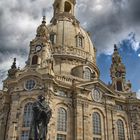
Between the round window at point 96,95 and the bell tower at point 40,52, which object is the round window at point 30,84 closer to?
the bell tower at point 40,52

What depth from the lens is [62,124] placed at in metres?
35.1

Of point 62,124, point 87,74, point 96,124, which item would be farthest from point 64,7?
point 62,124

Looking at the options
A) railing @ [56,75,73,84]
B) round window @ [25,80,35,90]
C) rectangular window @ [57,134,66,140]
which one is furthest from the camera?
railing @ [56,75,73,84]

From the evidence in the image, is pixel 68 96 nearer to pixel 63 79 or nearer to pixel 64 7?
pixel 63 79

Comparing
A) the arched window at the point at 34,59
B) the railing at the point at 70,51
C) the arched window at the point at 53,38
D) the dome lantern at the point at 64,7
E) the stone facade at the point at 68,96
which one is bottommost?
the stone facade at the point at 68,96

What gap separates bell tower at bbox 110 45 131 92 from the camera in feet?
154

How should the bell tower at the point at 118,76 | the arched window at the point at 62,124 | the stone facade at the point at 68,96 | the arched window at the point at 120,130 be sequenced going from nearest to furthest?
the arched window at the point at 62,124 → the stone facade at the point at 68,96 → the arched window at the point at 120,130 → the bell tower at the point at 118,76

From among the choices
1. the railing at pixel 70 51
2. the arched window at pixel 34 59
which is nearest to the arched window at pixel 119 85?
the railing at pixel 70 51

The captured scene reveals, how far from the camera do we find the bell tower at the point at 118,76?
46.9 meters

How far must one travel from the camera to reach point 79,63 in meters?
47.0

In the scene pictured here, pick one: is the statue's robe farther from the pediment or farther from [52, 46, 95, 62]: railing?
[52, 46, 95, 62]: railing

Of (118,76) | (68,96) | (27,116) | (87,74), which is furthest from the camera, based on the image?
(118,76)

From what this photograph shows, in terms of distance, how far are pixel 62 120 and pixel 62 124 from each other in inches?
22.6

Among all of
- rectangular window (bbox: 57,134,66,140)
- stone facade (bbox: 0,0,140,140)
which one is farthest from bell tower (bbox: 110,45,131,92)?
rectangular window (bbox: 57,134,66,140)
